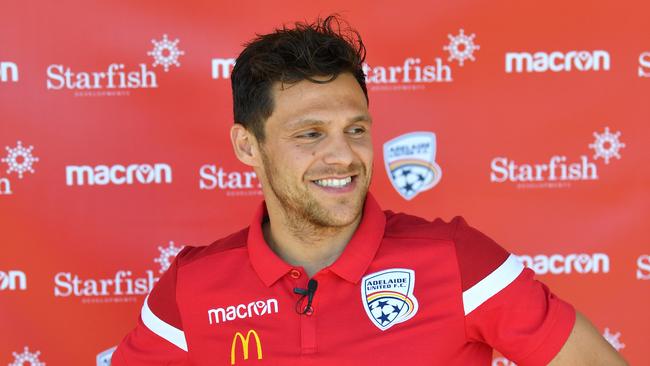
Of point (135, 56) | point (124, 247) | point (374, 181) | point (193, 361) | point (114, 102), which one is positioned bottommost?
point (193, 361)

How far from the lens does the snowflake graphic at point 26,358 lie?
2.23m

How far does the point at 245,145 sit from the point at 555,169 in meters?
1.05

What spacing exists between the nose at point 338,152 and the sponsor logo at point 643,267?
3.93 ft

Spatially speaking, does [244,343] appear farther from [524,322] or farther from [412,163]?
[412,163]

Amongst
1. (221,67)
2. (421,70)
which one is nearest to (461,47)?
(421,70)

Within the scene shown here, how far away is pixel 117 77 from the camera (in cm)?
218

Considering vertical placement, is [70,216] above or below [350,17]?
below

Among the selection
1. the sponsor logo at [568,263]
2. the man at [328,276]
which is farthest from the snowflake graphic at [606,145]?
the man at [328,276]

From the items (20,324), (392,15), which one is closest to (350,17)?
(392,15)

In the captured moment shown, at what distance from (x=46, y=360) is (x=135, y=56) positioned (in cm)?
100

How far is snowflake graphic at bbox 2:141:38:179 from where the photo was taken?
2.18 m

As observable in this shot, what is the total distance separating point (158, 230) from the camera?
2229mm

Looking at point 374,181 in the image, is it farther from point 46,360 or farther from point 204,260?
point 46,360

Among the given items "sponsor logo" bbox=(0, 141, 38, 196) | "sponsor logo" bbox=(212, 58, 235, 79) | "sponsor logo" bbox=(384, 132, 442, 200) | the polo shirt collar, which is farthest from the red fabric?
"sponsor logo" bbox=(0, 141, 38, 196)
